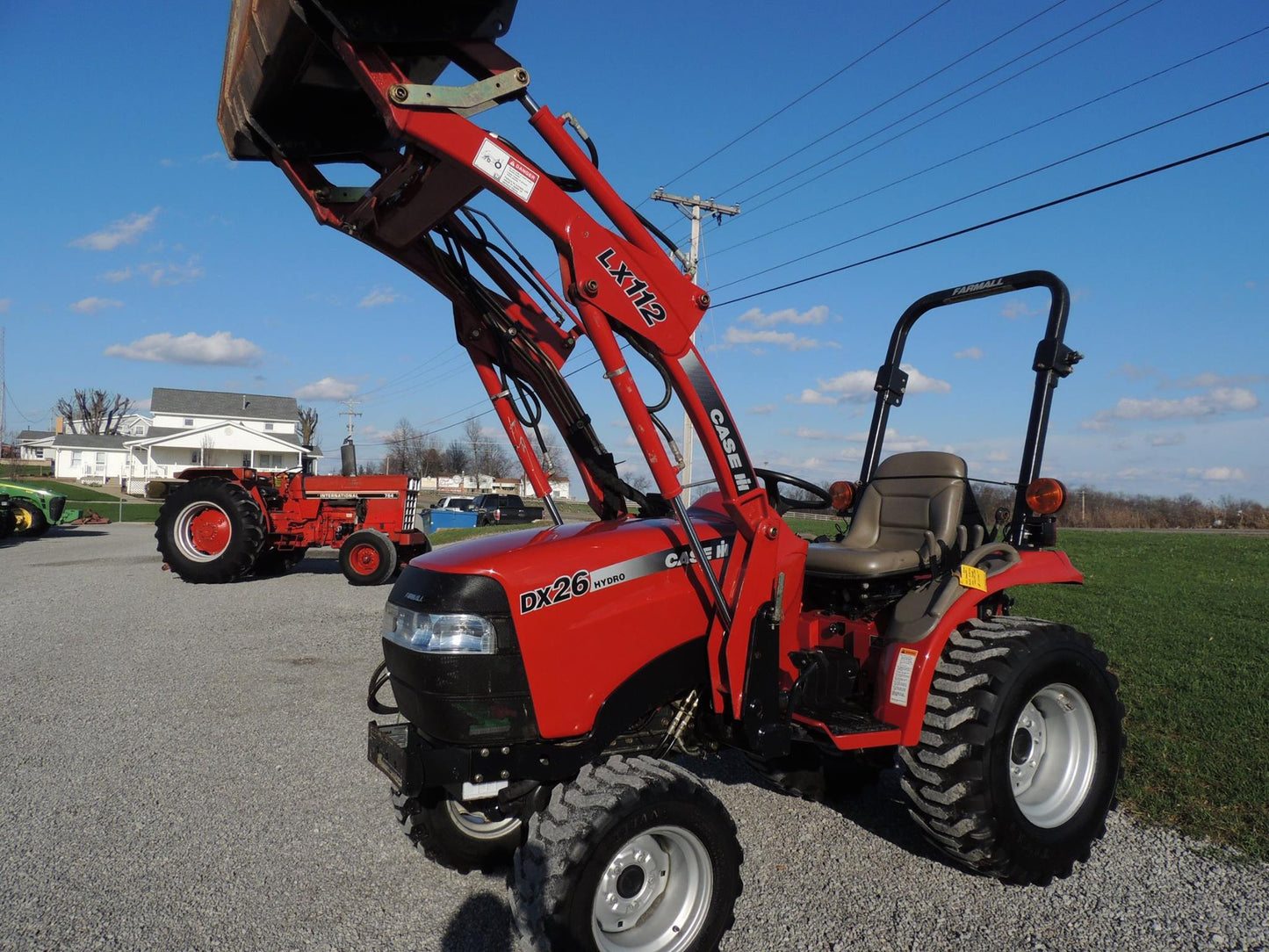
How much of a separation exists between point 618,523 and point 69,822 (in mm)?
2977

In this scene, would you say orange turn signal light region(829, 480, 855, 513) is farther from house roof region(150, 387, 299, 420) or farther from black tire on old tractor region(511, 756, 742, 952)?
house roof region(150, 387, 299, 420)

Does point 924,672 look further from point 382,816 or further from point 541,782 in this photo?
point 382,816

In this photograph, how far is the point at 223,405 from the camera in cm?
6750

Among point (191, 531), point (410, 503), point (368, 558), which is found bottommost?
point (368, 558)

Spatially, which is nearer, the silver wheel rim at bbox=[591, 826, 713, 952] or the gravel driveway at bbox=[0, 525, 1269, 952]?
the silver wheel rim at bbox=[591, 826, 713, 952]

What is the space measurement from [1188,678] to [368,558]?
10.2 meters

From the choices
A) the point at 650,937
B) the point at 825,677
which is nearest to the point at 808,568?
the point at 825,677

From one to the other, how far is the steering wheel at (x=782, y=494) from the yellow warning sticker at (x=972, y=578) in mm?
652

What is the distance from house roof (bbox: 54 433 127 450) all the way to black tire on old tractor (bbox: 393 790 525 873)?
78.1 meters

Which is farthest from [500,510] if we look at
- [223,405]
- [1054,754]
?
[223,405]

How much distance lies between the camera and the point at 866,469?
188 inches

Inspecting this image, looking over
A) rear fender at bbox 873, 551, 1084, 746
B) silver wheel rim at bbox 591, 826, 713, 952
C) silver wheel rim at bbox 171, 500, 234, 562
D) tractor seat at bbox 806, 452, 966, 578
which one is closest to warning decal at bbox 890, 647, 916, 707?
rear fender at bbox 873, 551, 1084, 746

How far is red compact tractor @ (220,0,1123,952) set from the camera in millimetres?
2686

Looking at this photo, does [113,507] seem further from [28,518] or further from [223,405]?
[223,405]
